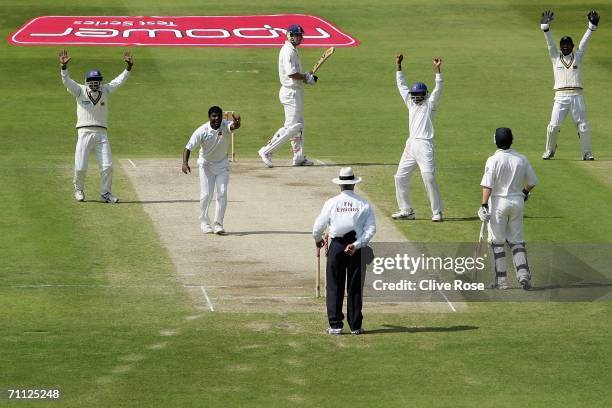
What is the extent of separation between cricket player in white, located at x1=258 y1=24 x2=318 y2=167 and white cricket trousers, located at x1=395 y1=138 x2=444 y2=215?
13.9 feet

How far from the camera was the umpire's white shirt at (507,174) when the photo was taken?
64.5 feet

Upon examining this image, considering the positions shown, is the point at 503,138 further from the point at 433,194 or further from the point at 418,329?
the point at 433,194

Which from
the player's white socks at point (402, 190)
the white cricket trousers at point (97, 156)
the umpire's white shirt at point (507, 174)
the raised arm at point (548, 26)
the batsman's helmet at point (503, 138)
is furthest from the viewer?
the raised arm at point (548, 26)

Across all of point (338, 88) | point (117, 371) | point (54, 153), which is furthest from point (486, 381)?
point (338, 88)

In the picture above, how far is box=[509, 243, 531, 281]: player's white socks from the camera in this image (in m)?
19.7

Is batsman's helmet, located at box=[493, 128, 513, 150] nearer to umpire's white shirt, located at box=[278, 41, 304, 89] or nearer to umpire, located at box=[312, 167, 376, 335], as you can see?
umpire, located at box=[312, 167, 376, 335]

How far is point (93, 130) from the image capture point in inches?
972

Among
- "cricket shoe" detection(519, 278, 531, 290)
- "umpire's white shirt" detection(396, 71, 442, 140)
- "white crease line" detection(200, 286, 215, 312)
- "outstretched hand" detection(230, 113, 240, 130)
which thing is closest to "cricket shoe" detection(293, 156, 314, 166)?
"umpire's white shirt" detection(396, 71, 442, 140)

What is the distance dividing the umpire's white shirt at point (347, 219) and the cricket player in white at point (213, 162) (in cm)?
519

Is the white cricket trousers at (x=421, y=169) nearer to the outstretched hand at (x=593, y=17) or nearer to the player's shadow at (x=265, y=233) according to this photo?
the player's shadow at (x=265, y=233)

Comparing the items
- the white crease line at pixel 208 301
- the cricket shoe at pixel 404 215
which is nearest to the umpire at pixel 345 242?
the white crease line at pixel 208 301

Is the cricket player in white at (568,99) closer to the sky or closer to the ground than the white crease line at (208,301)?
closer to the sky

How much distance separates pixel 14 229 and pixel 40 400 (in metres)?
8.10

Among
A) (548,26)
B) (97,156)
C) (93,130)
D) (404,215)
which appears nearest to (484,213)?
(404,215)
